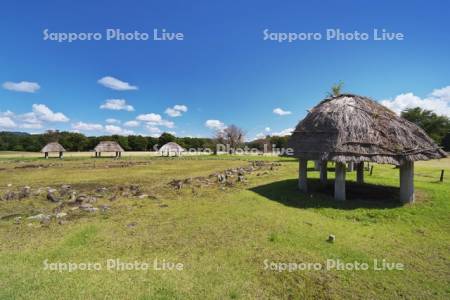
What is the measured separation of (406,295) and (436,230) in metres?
4.90

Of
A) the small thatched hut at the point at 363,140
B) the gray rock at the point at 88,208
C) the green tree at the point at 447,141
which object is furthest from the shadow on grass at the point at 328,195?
the green tree at the point at 447,141

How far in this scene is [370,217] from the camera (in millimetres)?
9531

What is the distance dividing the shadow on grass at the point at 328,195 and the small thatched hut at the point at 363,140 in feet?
2.21

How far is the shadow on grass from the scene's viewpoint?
430 inches

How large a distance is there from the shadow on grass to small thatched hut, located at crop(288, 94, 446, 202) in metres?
0.67

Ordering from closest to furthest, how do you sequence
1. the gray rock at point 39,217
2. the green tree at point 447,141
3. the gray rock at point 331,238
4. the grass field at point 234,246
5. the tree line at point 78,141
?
the grass field at point 234,246 → the gray rock at point 331,238 → the gray rock at point 39,217 → the green tree at point 447,141 → the tree line at point 78,141

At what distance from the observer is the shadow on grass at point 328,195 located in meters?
10.9

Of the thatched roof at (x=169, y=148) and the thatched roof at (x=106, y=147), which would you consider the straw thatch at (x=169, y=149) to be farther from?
the thatched roof at (x=106, y=147)

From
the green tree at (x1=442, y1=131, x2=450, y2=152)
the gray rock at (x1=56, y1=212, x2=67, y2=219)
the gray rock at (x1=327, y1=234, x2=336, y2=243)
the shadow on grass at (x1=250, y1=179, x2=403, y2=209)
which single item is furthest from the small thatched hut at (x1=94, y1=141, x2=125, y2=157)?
the green tree at (x1=442, y1=131, x2=450, y2=152)

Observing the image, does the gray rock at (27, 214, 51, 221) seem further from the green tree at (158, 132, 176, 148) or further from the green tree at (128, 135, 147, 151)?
the green tree at (128, 135, 147, 151)

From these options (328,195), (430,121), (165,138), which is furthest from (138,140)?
(430,121)

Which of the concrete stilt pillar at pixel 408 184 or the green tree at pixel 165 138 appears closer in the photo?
the concrete stilt pillar at pixel 408 184

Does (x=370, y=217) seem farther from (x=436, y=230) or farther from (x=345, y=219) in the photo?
(x=436, y=230)

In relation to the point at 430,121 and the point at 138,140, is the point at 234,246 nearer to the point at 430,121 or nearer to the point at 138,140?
the point at 430,121
